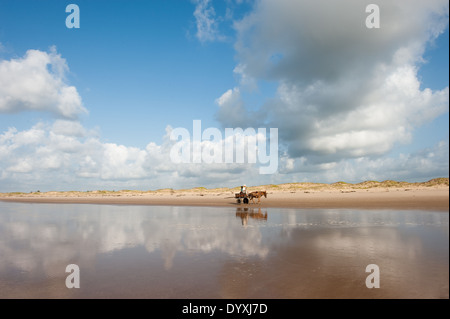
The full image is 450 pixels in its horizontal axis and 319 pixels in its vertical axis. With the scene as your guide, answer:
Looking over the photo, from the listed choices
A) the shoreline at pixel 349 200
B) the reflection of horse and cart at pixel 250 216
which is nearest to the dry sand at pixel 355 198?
the shoreline at pixel 349 200

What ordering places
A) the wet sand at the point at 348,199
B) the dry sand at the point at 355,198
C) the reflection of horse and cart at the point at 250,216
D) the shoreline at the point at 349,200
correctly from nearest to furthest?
the reflection of horse and cart at the point at 250,216, the shoreline at the point at 349,200, the wet sand at the point at 348,199, the dry sand at the point at 355,198

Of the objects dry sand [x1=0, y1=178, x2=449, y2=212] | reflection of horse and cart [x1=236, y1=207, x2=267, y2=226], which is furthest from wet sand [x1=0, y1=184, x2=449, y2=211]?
reflection of horse and cart [x1=236, y1=207, x2=267, y2=226]

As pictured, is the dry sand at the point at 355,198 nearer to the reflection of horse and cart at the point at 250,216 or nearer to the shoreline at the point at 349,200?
the shoreline at the point at 349,200

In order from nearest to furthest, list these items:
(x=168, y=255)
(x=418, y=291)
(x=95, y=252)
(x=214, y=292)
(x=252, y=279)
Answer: (x=418, y=291), (x=214, y=292), (x=252, y=279), (x=168, y=255), (x=95, y=252)

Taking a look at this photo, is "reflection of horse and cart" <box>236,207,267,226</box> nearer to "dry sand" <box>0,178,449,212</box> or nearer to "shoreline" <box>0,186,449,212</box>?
"shoreline" <box>0,186,449,212</box>

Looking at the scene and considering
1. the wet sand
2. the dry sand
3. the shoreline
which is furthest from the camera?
A: the dry sand

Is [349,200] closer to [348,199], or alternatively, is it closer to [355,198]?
[348,199]

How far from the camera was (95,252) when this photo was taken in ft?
36.2

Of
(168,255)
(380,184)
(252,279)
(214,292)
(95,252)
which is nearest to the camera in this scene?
(214,292)

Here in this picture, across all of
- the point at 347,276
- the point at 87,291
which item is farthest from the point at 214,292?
the point at 347,276

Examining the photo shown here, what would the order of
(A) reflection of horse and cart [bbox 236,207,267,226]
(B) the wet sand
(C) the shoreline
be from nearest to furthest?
(A) reflection of horse and cart [bbox 236,207,267,226]
(C) the shoreline
(B) the wet sand

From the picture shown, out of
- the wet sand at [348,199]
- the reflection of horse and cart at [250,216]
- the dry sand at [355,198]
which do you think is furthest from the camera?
the dry sand at [355,198]

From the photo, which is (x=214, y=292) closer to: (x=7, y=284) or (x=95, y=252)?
(x=7, y=284)
